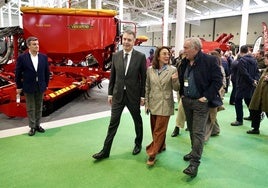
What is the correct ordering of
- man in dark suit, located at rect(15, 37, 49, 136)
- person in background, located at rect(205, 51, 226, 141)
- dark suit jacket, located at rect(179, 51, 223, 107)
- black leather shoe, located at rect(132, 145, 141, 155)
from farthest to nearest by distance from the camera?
1. man in dark suit, located at rect(15, 37, 49, 136)
2. person in background, located at rect(205, 51, 226, 141)
3. black leather shoe, located at rect(132, 145, 141, 155)
4. dark suit jacket, located at rect(179, 51, 223, 107)

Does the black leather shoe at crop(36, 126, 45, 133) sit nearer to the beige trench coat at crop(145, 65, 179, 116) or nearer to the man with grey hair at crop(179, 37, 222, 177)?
the beige trench coat at crop(145, 65, 179, 116)

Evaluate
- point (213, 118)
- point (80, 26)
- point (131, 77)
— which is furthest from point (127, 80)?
point (80, 26)

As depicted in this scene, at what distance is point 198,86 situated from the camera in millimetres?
2809

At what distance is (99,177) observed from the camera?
286 cm

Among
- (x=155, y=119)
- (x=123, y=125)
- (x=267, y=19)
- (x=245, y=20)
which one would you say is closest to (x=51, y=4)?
(x=245, y=20)

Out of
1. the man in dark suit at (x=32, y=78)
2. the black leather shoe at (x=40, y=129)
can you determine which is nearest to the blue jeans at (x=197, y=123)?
the man in dark suit at (x=32, y=78)

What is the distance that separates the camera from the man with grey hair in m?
2.78

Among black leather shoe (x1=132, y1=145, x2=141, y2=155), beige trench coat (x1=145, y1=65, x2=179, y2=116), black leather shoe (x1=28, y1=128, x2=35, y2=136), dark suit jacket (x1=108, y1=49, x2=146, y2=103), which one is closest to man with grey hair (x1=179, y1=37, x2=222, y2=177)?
beige trench coat (x1=145, y1=65, x2=179, y2=116)

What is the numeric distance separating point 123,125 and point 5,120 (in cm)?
226

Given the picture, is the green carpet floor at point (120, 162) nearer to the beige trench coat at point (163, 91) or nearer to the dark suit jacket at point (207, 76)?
the beige trench coat at point (163, 91)

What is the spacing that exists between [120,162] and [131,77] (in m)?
1.06

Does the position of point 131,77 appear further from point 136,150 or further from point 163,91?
point 136,150

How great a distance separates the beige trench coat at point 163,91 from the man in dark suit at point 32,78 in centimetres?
201

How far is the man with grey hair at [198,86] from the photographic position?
2783 millimetres
